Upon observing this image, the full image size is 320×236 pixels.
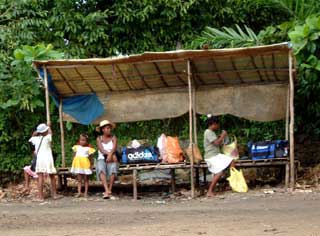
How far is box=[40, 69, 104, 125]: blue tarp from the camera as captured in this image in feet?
38.9

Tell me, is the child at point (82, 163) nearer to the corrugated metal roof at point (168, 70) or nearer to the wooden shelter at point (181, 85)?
the wooden shelter at point (181, 85)

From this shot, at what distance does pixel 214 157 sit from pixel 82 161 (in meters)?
2.36

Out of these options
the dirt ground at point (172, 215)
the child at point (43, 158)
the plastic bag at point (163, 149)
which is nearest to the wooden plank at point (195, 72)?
the plastic bag at point (163, 149)

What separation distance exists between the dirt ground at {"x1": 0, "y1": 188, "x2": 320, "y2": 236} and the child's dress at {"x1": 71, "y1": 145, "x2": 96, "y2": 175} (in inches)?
19.2

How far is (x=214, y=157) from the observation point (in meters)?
10.2

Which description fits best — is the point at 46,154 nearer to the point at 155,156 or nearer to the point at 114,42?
the point at 155,156

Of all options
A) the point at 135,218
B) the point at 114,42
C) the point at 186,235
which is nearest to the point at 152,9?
the point at 114,42

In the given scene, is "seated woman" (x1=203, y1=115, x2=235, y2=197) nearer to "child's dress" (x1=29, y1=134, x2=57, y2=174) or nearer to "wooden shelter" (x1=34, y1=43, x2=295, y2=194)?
"wooden shelter" (x1=34, y1=43, x2=295, y2=194)

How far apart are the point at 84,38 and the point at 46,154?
376 cm

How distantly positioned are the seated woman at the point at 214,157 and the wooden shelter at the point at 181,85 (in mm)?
341

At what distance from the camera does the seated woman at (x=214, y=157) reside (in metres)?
10.1

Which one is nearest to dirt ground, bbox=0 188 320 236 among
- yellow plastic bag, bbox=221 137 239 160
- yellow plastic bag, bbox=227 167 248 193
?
yellow plastic bag, bbox=227 167 248 193

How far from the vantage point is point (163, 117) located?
11.9 meters

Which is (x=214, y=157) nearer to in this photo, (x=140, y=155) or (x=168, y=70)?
(x=140, y=155)
